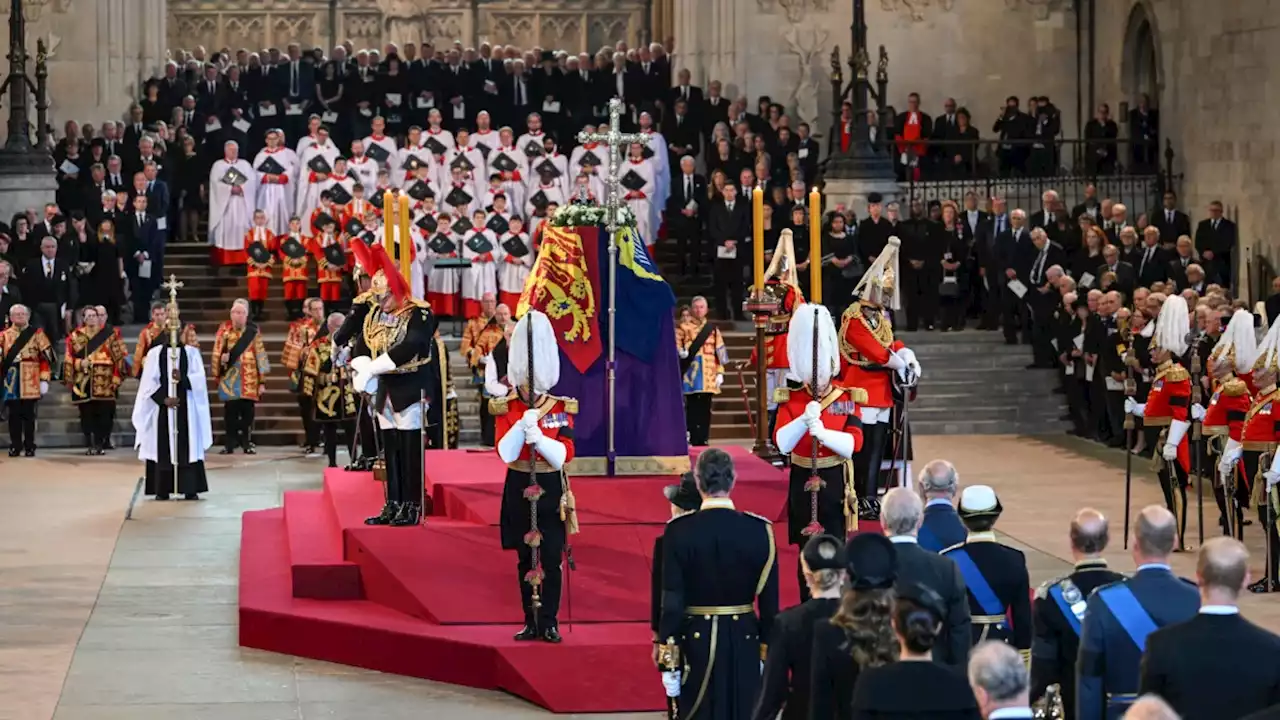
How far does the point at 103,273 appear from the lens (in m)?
24.6

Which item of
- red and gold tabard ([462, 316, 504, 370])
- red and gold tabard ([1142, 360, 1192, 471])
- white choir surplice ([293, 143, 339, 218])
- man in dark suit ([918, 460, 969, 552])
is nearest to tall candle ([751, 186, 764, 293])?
red and gold tabard ([1142, 360, 1192, 471])

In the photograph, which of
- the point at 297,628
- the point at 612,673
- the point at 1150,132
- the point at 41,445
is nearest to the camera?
the point at 612,673

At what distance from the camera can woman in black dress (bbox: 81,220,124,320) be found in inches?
966

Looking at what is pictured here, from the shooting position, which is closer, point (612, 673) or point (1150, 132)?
point (612, 673)

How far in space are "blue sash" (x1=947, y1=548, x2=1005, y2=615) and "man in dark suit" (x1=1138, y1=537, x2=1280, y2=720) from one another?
175 centimetres

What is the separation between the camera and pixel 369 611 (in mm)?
12914

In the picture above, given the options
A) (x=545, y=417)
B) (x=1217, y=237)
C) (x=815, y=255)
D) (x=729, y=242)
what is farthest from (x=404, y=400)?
(x=1217, y=237)

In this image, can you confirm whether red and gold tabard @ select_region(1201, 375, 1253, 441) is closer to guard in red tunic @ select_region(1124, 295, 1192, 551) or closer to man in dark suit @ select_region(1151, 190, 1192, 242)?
guard in red tunic @ select_region(1124, 295, 1192, 551)

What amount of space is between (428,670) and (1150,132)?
1965 cm

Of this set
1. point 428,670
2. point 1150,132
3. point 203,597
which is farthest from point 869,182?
point 428,670

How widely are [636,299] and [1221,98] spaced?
15.0 metres

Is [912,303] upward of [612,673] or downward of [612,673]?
upward

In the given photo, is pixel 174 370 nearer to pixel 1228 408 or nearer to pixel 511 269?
pixel 511 269

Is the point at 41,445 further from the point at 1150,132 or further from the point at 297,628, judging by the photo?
the point at 1150,132
